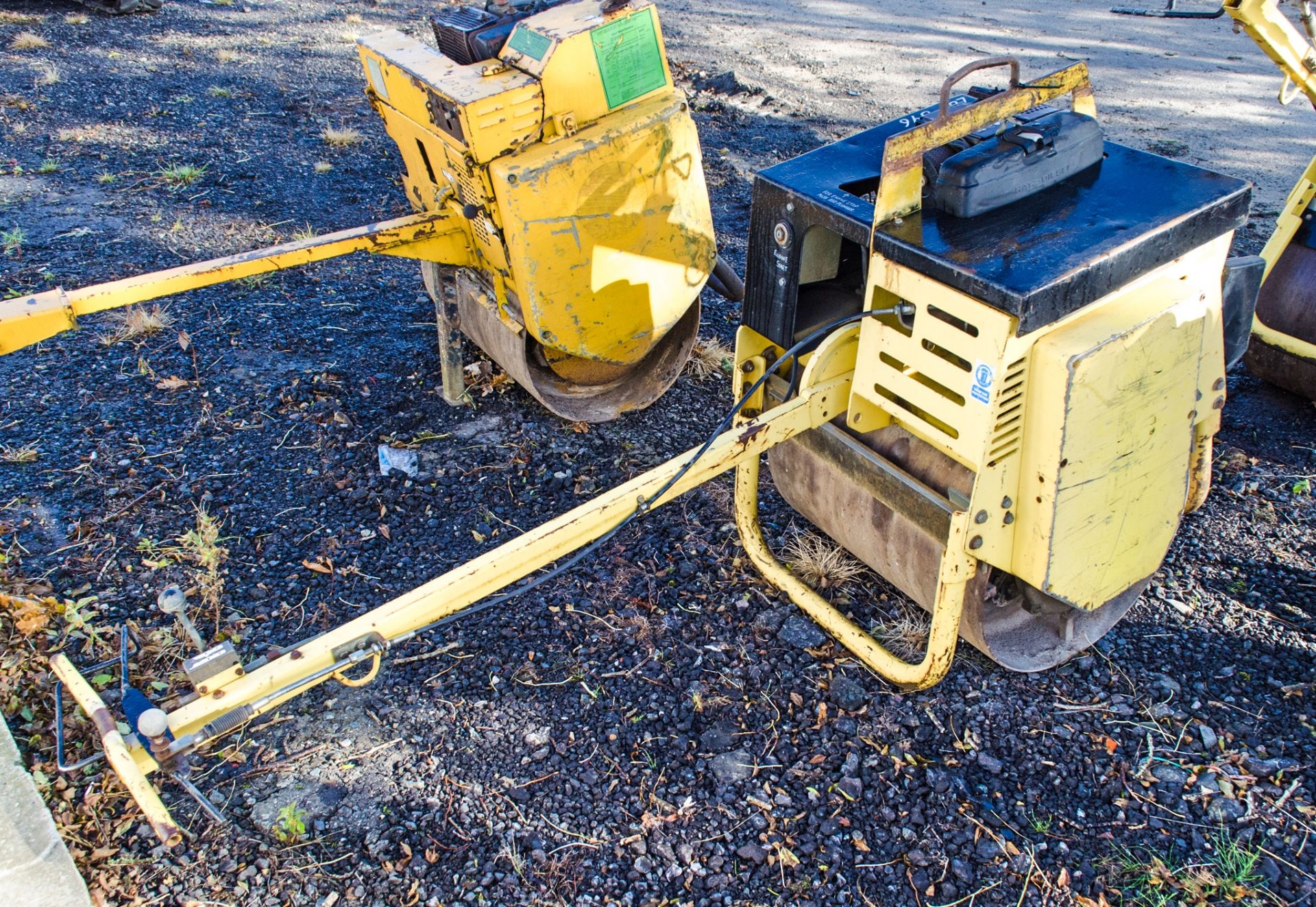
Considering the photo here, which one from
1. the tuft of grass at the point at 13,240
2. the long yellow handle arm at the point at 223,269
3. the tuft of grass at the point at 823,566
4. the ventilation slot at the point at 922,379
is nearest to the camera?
the ventilation slot at the point at 922,379

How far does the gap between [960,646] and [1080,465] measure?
3.35 feet

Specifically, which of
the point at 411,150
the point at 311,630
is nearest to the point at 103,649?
the point at 311,630

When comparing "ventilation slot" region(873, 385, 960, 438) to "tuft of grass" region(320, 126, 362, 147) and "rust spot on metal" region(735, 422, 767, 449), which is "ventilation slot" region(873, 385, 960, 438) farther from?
"tuft of grass" region(320, 126, 362, 147)

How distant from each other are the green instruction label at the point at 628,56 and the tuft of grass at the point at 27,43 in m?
8.14

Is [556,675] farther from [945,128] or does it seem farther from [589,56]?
[589,56]

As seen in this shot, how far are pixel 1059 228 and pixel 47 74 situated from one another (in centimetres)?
919

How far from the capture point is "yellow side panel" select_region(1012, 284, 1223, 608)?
2.32m

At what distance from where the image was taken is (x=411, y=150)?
402 cm

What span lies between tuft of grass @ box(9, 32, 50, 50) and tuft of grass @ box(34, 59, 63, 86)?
40cm

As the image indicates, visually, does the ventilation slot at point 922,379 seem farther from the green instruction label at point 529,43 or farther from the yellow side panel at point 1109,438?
the green instruction label at point 529,43

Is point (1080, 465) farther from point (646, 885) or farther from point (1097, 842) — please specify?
point (646, 885)

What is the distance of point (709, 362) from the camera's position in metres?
4.70

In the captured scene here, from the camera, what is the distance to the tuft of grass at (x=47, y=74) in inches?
325

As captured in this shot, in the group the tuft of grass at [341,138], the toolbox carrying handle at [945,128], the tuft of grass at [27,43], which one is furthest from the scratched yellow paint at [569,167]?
the tuft of grass at [27,43]
